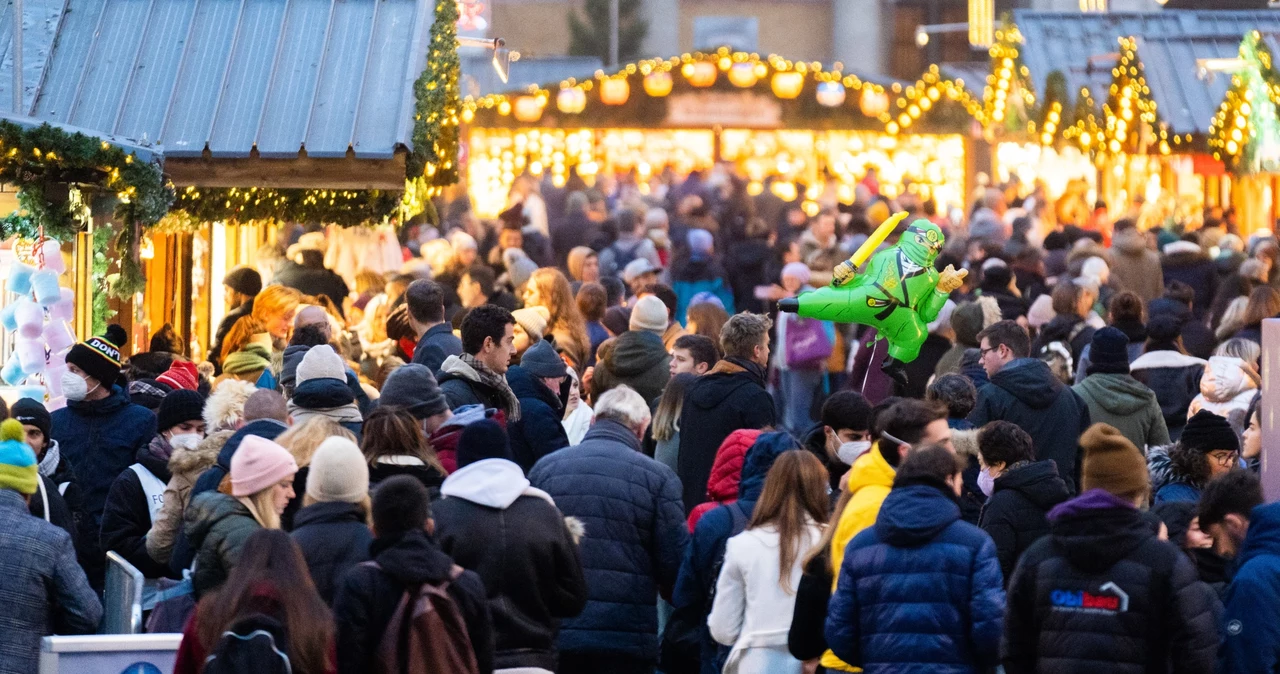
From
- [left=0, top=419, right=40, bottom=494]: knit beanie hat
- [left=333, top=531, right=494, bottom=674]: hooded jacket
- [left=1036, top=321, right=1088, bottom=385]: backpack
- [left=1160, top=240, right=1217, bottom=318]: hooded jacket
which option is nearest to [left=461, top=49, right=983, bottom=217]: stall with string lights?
[left=1160, top=240, right=1217, bottom=318]: hooded jacket

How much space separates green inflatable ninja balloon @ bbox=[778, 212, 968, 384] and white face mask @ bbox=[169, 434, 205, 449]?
2845 millimetres

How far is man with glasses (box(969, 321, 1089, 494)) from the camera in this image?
932 cm

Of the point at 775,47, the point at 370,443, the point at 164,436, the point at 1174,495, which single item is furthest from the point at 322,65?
the point at 775,47

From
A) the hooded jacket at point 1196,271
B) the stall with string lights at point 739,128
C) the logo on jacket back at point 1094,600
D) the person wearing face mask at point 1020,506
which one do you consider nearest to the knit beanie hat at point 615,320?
the hooded jacket at point 1196,271

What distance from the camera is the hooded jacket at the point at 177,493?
731 centimetres

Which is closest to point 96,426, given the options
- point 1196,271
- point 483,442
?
point 483,442

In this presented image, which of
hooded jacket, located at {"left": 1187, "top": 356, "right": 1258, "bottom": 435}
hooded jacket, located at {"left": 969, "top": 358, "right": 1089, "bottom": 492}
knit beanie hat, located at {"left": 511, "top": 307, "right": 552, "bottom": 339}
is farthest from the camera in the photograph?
knit beanie hat, located at {"left": 511, "top": 307, "right": 552, "bottom": 339}

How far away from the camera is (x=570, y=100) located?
30000mm

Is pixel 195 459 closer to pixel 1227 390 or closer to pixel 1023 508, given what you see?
pixel 1023 508

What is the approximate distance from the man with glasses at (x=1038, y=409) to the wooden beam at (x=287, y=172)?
14.0 ft

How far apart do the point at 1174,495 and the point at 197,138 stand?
6.56m

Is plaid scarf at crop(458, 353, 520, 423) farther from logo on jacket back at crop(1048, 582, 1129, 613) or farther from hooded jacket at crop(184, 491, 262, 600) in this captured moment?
logo on jacket back at crop(1048, 582, 1129, 613)

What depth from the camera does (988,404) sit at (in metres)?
9.41

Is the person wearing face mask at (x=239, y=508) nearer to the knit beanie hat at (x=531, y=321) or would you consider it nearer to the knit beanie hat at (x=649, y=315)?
the knit beanie hat at (x=531, y=321)
